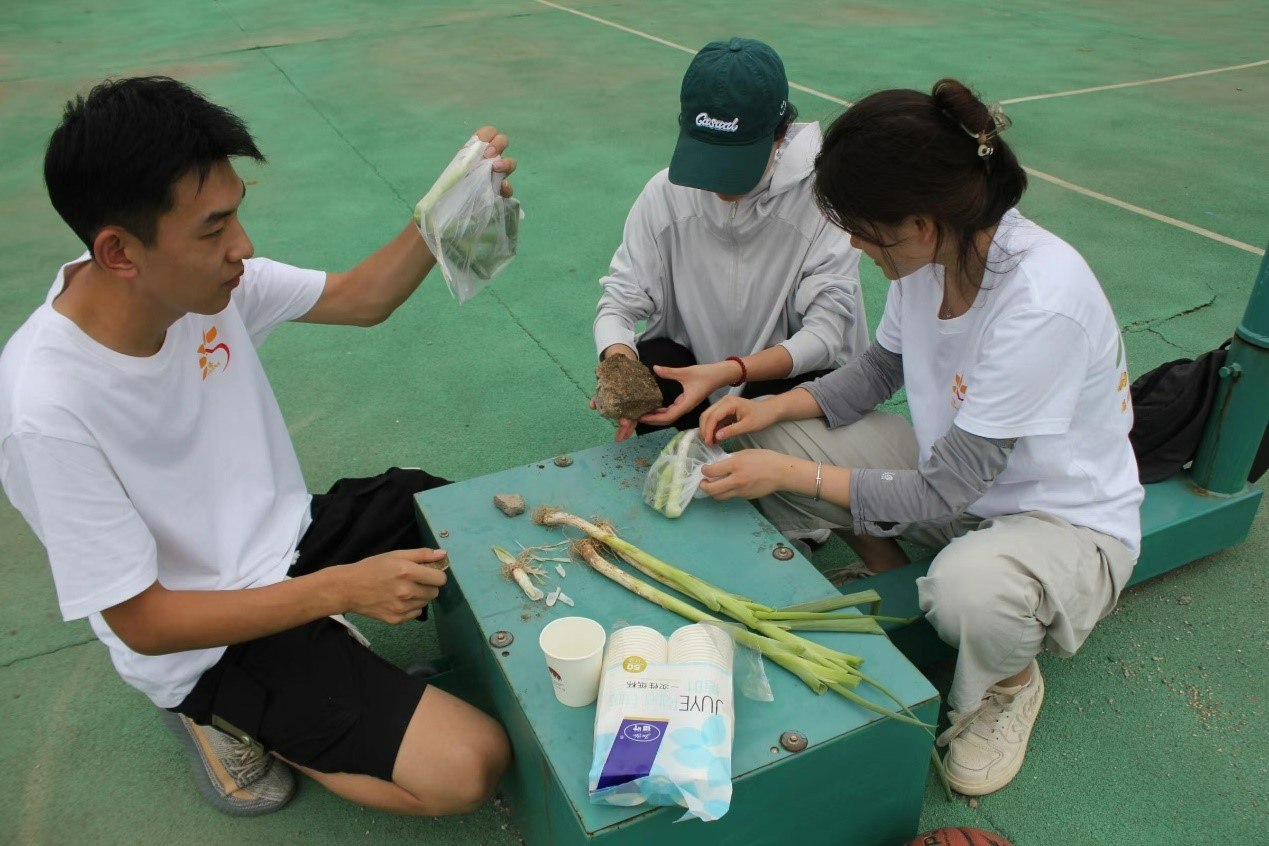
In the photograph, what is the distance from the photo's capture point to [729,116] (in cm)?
212

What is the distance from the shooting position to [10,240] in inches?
185

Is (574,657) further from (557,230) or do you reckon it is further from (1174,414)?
(557,230)

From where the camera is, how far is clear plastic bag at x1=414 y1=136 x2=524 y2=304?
1.98 m

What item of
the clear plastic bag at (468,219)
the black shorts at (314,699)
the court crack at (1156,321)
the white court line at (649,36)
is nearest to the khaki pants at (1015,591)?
the black shorts at (314,699)

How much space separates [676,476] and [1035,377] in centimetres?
75

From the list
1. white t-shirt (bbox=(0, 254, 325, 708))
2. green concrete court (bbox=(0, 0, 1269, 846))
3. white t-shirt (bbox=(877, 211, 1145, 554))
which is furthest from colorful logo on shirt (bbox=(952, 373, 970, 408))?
white t-shirt (bbox=(0, 254, 325, 708))

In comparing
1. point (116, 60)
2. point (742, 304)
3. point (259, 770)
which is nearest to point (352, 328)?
point (742, 304)

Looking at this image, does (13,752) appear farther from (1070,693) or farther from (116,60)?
(116,60)

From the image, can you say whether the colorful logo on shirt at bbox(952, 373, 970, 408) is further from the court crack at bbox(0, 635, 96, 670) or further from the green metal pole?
the court crack at bbox(0, 635, 96, 670)

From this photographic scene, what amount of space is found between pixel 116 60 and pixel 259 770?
318 inches

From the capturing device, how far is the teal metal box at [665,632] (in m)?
1.44

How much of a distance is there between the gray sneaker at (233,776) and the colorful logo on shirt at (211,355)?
2.48 feet

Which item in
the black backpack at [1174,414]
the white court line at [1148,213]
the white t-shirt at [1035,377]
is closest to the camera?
the white t-shirt at [1035,377]

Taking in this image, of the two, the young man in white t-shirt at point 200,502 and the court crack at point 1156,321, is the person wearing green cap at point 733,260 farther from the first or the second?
the court crack at point 1156,321
